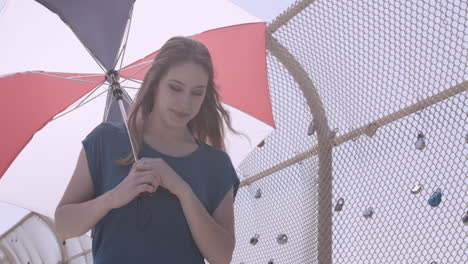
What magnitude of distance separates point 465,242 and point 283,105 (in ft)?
3.61

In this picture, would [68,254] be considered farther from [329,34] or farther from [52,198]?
[329,34]

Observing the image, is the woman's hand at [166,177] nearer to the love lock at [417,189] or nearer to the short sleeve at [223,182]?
the short sleeve at [223,182]

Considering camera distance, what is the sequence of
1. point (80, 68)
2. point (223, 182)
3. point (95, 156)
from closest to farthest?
point (95, 156) → point (223, 182) → point (80, 68)

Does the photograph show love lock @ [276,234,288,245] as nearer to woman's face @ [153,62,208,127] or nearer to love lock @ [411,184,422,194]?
love lock @ [411,184,422,194]

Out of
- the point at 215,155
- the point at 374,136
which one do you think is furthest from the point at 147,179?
the point at 374,136

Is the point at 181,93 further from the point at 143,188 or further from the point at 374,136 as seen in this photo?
the point at 374,136

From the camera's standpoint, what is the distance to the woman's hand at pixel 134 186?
1.68 metres

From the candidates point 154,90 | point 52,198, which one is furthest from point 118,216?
point 52,198

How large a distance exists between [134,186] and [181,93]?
357 millimetres

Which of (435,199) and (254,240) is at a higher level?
(435,199)

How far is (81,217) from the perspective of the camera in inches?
68.9

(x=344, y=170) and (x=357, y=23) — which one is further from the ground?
(x=357, y=23)

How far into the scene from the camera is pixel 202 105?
84.4 inches

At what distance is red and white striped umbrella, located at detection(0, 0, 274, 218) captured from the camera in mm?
2219
